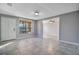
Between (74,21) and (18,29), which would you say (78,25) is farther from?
(18,29)

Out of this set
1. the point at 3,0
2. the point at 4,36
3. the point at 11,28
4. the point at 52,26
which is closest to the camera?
the point at 3,0

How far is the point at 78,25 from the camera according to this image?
4680 mm

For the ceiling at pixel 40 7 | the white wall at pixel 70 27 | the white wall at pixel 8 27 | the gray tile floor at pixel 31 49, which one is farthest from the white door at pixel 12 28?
the white wall at pixel 70 27

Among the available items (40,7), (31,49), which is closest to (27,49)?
(31,49)

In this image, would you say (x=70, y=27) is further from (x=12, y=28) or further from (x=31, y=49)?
(x=12, y=28)

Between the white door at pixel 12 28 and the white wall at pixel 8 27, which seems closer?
the white wall at pixel 8 27

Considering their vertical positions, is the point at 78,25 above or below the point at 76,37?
above

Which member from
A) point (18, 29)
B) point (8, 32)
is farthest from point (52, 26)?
point (8, 32)

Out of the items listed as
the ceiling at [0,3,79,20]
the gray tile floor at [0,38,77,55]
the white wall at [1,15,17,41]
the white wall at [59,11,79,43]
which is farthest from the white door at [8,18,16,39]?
the white wall at [59,11,79,43]

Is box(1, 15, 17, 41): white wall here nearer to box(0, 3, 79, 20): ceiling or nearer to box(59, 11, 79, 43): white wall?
box(0, 3, 79, 20): ceiling

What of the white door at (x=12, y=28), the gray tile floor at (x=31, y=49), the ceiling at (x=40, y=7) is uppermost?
the ceiling at (x=40, y=7)

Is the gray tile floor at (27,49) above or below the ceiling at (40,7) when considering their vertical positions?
below

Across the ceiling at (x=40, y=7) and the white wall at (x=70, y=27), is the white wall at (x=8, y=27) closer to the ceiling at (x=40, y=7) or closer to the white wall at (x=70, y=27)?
the ceiling at (x=40, y=7)
